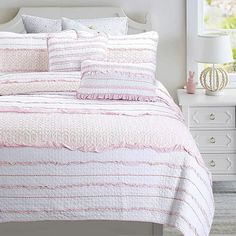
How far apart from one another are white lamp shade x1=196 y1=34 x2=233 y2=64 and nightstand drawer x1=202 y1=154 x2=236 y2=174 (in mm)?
611

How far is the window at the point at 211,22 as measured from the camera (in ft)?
16.1

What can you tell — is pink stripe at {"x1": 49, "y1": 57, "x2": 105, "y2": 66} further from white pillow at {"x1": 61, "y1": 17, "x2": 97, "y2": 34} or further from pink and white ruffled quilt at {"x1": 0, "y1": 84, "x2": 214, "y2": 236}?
pink and white ruffled quilt at {"x1": 0, "y1": 84, "x2": 214, "y2": 236}

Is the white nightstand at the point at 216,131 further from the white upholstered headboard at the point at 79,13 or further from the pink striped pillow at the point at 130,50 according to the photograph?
the white upholstered headboard at the point at 79,13

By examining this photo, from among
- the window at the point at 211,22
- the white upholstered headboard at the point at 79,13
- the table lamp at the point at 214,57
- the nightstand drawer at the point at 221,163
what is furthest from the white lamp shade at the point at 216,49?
the nightstand drawer at the point at 221,163

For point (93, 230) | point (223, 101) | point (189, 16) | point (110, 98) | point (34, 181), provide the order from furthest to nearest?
point (189, 16), point (223, 101), point (110, 98), point (93, 230), point (34, 181)

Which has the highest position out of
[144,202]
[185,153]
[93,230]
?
[185,153]

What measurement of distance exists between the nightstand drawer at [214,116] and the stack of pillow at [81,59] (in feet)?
1.34

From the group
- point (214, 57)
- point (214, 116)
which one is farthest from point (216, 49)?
point (214, 116)

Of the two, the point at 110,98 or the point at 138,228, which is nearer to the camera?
the point at 138,228

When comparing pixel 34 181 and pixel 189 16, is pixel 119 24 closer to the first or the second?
pixel 189 16

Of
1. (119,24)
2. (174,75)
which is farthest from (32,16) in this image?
(174,75)

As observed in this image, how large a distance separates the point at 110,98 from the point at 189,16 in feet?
4.34

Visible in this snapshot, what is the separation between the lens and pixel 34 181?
10.1 feet

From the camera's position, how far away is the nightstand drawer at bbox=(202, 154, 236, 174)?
449 cm
